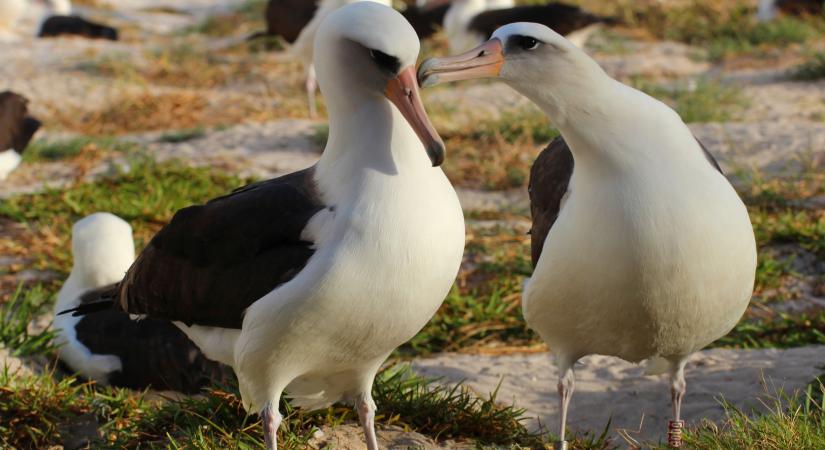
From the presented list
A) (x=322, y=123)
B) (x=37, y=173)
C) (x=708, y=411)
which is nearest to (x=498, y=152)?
(x=322, y=123)

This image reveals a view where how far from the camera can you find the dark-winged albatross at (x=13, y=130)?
7824mm

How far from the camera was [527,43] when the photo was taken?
3113 millimetres

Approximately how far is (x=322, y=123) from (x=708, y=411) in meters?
5.18

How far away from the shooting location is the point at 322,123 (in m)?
8.98

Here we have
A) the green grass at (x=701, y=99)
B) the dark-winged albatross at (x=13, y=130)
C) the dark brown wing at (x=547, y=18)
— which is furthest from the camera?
the dark brown wing at (x=547, y=18)

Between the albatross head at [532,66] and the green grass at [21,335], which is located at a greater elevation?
the albatross head at [532,66]

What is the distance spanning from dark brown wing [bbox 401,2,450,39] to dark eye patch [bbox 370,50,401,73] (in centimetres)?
973

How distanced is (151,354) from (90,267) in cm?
70

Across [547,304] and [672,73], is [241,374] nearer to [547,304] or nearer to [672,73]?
[547,304]

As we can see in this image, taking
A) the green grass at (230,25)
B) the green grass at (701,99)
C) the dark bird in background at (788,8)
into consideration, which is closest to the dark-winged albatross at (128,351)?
the green grass at (701,99)

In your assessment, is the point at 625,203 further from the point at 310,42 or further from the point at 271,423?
the point at 310,42

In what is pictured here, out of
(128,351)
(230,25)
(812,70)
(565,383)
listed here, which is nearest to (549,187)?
(565,383)

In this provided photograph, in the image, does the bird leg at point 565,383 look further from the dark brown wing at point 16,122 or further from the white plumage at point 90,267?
the dark brown wing at point 16,122

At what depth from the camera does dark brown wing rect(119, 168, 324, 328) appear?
3158 mm
